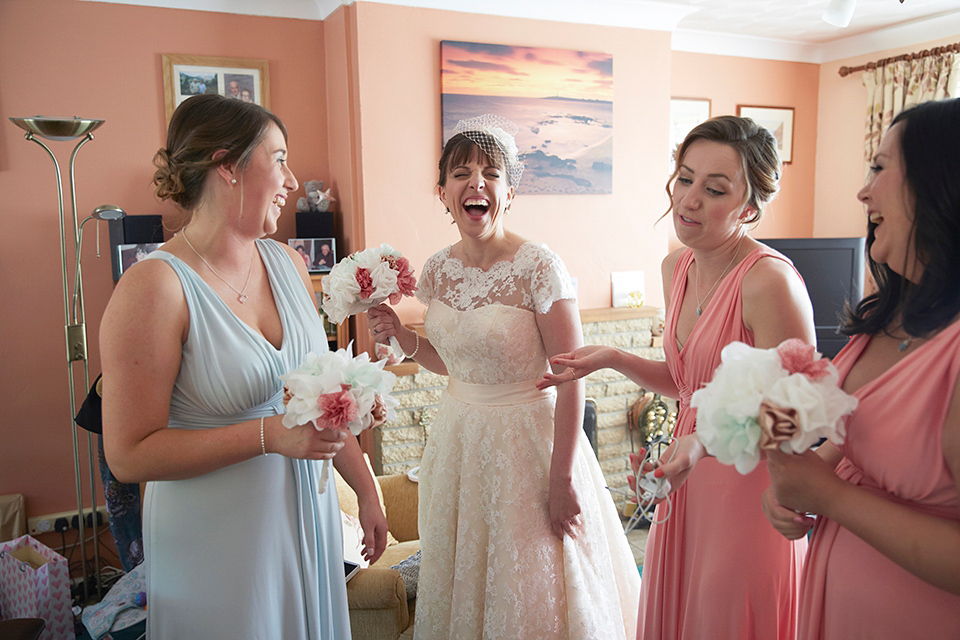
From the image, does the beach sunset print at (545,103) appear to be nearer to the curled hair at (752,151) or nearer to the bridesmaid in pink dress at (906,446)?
the curled hair at (752,151)

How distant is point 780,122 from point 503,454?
17.0ft

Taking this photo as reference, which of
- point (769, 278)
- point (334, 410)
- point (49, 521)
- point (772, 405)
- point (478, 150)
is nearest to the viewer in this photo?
point (772, 405)

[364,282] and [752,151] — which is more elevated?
[752,151]

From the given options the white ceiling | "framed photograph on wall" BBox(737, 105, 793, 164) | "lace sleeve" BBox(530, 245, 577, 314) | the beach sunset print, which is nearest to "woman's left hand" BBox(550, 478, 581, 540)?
"lace sleeve" BBox(530, 245, 577, 314)

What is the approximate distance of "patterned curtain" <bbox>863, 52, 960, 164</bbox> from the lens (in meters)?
4.95

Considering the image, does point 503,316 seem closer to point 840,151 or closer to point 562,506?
point 562,506

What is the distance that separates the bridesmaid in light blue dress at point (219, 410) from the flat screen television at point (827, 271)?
456 cm

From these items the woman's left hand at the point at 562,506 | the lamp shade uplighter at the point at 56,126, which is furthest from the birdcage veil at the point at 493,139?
the lamp shade uplighter at the point at 56,126

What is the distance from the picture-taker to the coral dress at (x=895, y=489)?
1.10 meters

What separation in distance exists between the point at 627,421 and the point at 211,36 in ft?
12.5

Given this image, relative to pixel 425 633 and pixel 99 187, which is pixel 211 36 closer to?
pixel 99 187

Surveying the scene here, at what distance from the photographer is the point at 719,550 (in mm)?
1656

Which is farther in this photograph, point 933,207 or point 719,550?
point 719,550

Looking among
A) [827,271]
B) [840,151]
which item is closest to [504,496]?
[827,271]
